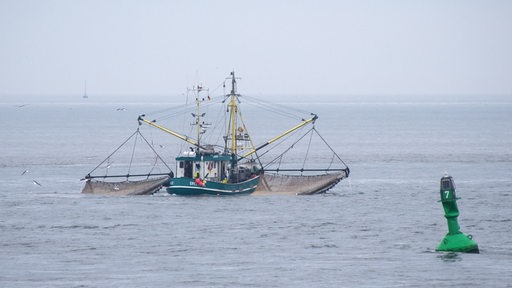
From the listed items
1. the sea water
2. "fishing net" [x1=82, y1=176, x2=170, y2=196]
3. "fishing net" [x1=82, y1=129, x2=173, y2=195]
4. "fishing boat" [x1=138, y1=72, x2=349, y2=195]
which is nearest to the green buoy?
the sea water

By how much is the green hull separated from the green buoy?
98.5 feet

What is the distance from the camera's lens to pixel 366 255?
5838 centimetres

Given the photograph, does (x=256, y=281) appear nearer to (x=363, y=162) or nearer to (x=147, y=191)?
(x=147, y=191)

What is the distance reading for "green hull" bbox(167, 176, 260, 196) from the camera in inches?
3354

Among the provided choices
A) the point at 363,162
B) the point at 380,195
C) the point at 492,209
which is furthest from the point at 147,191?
the point at 363,162

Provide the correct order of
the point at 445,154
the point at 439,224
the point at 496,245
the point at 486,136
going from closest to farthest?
1. the point at 496,245
2. the point at 439,224
3. the point at 445,154
4. the point at 486,136

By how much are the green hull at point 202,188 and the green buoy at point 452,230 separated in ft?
98.5

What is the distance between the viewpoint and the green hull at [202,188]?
85.2 meters

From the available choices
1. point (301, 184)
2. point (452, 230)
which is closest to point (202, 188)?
point (301, 184)

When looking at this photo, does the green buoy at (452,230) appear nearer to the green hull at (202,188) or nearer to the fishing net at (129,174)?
the green hull at (202,188)

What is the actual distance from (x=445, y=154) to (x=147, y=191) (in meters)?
57.8

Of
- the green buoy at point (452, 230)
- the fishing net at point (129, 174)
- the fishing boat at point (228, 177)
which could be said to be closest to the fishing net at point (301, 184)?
the fishing boat at point (228, 177)

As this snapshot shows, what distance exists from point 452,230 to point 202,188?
31.9 metres

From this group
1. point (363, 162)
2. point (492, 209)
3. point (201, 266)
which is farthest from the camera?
point (363, 162)
